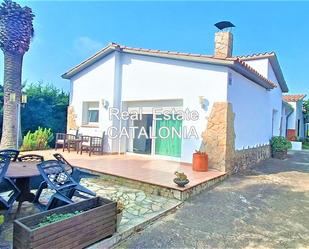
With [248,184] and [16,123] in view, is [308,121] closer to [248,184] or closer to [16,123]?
[248,184]

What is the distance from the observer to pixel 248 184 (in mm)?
8688

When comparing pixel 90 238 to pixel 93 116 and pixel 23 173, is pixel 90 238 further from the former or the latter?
pixel 93 116

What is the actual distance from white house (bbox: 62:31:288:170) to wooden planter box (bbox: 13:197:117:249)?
19.8 feet

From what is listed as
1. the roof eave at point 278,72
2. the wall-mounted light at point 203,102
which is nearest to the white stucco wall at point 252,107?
the roof eave at point 278,72

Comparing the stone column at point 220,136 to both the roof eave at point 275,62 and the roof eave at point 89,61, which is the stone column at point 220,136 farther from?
the roof eave at point 275,62

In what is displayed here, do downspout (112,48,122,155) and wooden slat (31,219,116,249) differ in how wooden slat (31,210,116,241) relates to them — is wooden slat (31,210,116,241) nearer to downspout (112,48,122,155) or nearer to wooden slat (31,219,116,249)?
wooden slat (31,219,116,249)

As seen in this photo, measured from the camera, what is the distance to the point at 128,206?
594cm

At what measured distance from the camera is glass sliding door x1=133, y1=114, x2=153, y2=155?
473 inches

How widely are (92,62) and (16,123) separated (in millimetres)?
5026

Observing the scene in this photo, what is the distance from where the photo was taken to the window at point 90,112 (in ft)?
45.6

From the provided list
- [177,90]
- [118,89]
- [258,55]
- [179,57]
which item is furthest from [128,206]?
[258,55]

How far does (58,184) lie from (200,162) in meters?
5.72

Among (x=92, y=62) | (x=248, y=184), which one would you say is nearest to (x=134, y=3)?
(x=92, y=62)

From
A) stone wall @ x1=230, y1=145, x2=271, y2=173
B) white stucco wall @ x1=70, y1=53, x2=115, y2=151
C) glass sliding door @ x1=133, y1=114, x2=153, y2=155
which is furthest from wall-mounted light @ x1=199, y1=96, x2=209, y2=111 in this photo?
white stucco wall @ x1=70, y1=53, x2=115, y2=151
